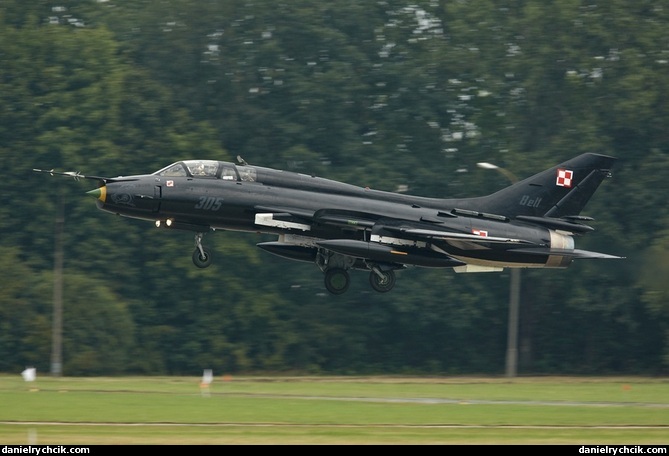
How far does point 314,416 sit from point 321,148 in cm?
4059

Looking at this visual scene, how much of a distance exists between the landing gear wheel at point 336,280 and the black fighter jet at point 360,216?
32mm

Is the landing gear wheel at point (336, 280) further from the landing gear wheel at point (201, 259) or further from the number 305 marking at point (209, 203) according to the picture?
the number 305 marking at point (209, 203)

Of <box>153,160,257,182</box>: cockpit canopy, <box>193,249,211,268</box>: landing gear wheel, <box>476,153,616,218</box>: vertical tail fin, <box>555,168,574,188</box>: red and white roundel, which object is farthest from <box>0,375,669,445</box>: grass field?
<box>555,168,574,188</box>: red and white roundel

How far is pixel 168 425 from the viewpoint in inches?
1120

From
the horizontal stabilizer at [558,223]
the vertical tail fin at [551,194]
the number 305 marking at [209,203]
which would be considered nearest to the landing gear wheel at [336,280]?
the number 305 marking at [209,203]

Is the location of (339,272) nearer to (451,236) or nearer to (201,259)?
(451,236)

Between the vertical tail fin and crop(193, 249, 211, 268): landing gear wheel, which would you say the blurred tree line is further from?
crop(193, 249, 211, 268): landing gear wheel

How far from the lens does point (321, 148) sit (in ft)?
230

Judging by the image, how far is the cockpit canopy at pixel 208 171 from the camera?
36312 mm

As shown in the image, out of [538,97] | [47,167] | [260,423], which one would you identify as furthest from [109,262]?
[260,423]

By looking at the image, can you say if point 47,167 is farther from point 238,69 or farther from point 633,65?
point 633,65

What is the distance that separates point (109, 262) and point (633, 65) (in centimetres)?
3111

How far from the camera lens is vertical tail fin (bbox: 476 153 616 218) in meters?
40.3

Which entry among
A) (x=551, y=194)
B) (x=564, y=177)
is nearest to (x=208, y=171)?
(x=551, y=194)
